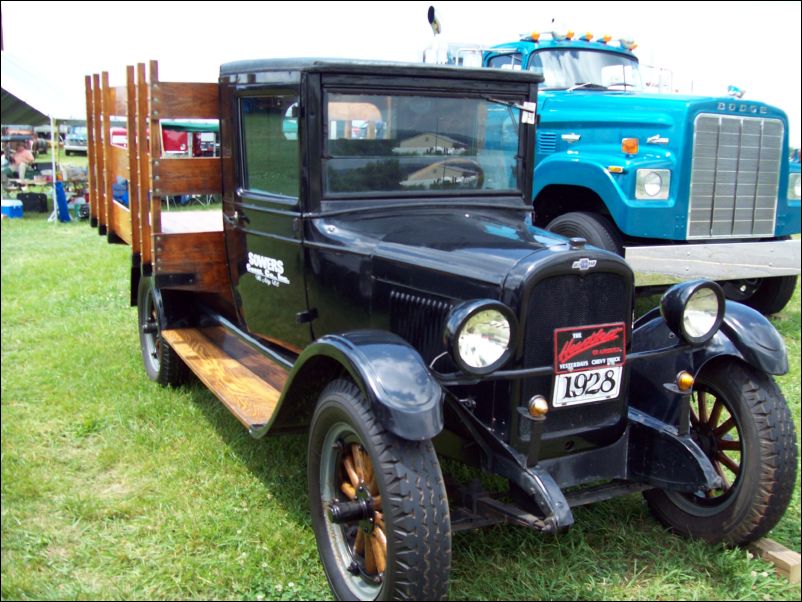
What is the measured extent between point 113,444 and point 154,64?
2.06m

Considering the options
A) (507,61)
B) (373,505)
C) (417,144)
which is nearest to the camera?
(373,505)

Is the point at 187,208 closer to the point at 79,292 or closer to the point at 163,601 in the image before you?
the point at 163,601

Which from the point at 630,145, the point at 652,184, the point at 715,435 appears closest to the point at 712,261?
the point at 652,184

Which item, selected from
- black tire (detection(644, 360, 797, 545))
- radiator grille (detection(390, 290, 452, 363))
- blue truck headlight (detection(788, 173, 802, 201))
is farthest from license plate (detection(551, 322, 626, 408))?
blue truck headlight (detection(788, 173, 802, 201))

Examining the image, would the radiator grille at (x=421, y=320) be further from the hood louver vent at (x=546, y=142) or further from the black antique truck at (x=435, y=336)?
the hood louver vent at (x=546, y=142)

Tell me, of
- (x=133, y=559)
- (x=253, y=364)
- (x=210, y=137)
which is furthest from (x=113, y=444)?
(x=210, y=137)

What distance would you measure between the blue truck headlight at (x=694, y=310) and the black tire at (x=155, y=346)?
314 cm

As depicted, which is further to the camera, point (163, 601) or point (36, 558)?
point (36, 558)

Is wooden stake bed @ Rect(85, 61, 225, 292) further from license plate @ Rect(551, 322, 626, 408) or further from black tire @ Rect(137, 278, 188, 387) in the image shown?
license plate @ Rect(551, 322, 626, 408)

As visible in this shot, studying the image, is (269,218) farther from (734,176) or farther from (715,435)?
(734,176)

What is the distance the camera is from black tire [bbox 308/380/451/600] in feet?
8.15

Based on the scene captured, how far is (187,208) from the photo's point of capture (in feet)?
16.2

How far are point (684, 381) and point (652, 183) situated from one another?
11.6ft

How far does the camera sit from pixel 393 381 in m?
2.57
